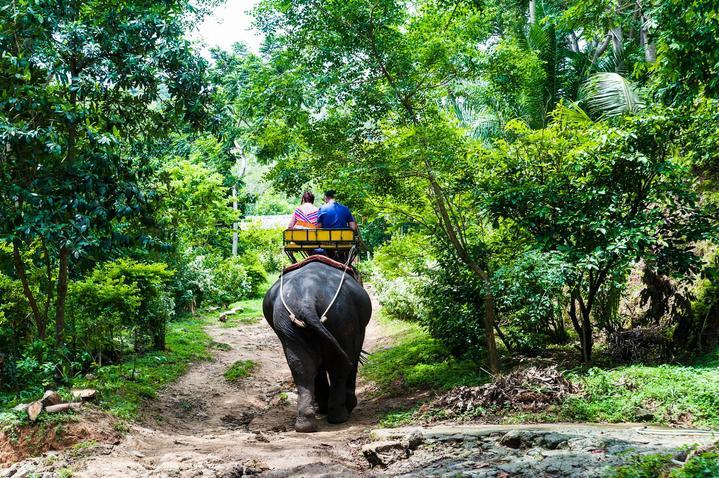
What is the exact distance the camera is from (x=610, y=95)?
62.7ft

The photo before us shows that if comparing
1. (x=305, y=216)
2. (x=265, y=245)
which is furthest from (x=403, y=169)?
(x=265, y=245)

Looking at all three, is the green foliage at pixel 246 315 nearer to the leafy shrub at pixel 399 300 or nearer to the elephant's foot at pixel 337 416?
the leafy shrub at pixel 399 300

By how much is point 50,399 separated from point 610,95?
17.3 metres

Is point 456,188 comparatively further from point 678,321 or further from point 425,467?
point 425,467

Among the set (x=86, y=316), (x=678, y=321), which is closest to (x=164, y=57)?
(x=86, y=316)

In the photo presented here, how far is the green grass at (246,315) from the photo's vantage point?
20609 millimetres

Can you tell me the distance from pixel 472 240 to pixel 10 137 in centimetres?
681

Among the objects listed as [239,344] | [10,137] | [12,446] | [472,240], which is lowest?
[239,344]

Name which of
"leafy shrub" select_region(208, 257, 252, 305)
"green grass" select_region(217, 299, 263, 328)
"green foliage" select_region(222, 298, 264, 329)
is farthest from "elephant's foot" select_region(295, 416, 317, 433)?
"leafy shrub" select_region(208, 257, 252, 305)

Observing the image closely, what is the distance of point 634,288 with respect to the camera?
38.3 ft

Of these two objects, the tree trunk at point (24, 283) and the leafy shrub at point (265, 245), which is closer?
the tree trunk at point (24, 283)

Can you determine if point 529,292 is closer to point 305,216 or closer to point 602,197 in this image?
point 602,197

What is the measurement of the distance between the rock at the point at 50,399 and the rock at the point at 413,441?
3.83 metres

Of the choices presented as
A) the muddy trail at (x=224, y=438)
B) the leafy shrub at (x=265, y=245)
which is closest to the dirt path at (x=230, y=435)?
the muddy trail at (x=224, y=438)
